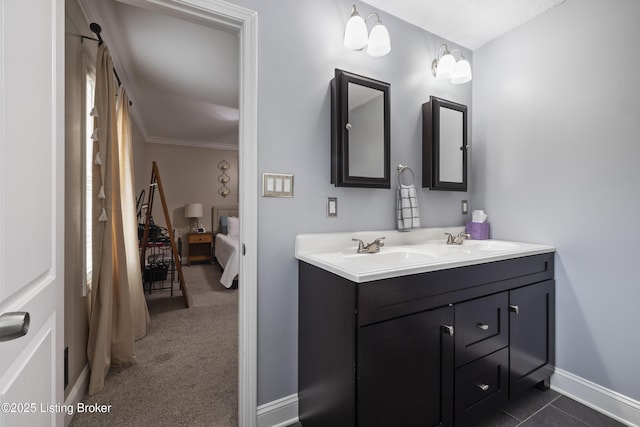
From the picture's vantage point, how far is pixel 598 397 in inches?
62.1

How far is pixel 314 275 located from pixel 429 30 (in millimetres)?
1919

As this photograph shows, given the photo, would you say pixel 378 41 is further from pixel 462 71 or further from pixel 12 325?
pixel 12 325

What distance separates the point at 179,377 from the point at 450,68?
2804 mm

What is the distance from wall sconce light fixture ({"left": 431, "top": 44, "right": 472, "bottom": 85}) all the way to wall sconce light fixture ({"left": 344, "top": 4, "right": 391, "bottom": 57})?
562 millimetres

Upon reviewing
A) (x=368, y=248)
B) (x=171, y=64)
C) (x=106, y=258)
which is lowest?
(x=106, y=258)

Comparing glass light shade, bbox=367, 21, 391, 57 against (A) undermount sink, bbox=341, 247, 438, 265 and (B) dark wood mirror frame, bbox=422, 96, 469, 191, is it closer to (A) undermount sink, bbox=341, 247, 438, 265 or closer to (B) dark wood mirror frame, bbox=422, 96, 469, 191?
(B) dark wood mirror frame, bbox=422, 96, 469, 191

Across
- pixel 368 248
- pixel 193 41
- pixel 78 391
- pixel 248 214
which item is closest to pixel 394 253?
pixel 368 248

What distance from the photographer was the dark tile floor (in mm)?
1462

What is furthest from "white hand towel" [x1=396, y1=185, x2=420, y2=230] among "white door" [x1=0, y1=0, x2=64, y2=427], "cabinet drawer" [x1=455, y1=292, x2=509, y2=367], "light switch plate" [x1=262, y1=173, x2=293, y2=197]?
"white door" [x1=0, y1=0, x2=64, y2=427]

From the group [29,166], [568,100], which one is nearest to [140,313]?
[29,166]

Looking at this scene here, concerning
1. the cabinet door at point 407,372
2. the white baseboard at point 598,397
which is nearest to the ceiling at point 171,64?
the cabinet door at point 407,372

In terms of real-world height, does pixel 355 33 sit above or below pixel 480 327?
above

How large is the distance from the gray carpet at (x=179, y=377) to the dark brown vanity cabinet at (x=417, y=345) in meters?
0.60

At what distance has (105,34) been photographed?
2172 mm
